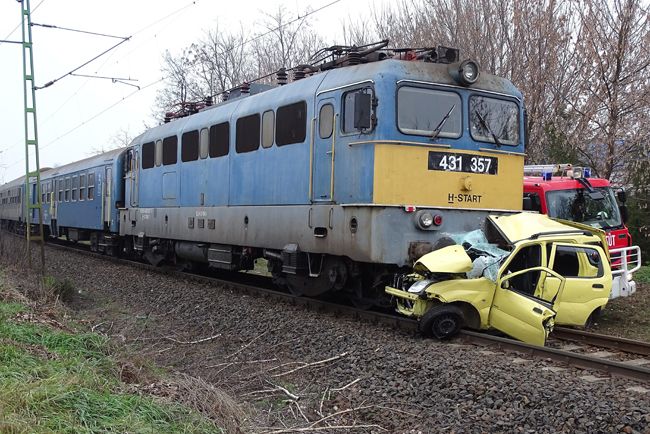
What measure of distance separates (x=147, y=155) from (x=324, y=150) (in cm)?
806

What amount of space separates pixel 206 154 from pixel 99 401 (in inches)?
356

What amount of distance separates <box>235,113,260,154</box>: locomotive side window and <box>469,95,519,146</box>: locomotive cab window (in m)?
3.78

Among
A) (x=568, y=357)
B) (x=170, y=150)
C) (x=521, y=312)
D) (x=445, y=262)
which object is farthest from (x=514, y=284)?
(x=170, y=150)

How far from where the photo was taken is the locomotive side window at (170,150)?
14676mm

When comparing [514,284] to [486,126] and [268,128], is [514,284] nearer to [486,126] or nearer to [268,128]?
[486,126]

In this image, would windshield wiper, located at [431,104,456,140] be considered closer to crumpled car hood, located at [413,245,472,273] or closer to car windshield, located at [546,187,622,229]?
crumpled car hood, located at [413,245,472,273]

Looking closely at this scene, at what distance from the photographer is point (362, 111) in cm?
863

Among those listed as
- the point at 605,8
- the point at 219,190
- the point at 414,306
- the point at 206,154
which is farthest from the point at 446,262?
the point at 605,8

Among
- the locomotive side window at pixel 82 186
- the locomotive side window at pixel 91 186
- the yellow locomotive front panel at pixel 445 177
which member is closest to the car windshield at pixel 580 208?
the yellow locomotive front panel at pixel 445 177

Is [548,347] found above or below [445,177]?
below

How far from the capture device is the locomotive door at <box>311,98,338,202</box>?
369 inches

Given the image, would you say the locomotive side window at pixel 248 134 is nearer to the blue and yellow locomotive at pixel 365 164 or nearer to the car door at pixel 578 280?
the blue and yellow locomotive at pixel 365 164

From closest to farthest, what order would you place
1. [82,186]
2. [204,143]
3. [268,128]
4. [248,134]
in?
[268,128] < [248,134] < [204,143] < [82,186]

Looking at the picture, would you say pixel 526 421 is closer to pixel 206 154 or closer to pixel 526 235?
pixel 526 235
